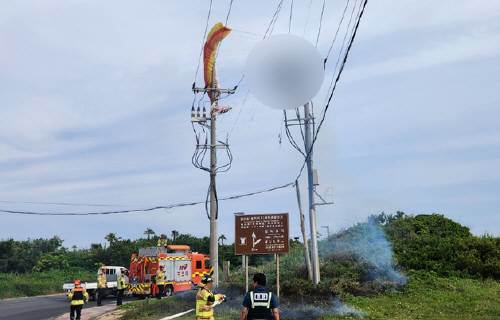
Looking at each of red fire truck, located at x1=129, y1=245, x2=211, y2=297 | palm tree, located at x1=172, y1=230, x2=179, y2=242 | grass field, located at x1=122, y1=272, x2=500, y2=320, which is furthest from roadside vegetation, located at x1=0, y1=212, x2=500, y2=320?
palm tree, located at x1=172, y1=230, x2=179, y2=242

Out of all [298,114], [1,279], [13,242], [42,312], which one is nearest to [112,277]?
[42,312]

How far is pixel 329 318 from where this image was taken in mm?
17172

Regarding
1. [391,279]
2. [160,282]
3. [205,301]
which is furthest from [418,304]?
[160,282]

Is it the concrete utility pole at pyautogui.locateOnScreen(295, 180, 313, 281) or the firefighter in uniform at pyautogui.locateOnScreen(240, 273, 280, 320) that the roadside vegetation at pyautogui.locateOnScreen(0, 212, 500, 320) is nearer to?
the concrete utility pole at pyautogui.locateOnScreen(295, 180, 313, 281)

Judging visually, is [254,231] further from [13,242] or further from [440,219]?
[13,242]

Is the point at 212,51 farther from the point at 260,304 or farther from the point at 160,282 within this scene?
the point at 260,304

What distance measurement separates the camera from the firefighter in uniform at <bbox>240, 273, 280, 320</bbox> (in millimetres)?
9625

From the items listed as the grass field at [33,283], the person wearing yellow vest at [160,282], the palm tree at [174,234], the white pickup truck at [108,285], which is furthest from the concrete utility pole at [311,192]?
the palm tree at [174,234]

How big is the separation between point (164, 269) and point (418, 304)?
59.2 ft

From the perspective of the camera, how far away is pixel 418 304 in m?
19.2

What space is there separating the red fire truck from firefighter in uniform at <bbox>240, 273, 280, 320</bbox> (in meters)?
23.6

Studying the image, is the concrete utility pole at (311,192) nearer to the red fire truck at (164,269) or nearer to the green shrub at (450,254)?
the green shrub at (450,254)

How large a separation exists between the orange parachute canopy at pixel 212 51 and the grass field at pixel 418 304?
10.9 meters

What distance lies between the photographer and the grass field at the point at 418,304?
17500mm
